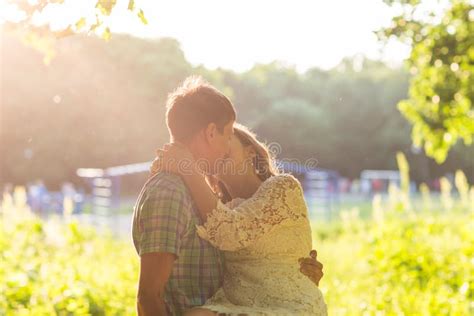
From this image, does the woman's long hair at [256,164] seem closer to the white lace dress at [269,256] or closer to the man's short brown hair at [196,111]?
the white lace dress at [269,256]

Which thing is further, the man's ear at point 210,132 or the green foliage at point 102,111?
the green foliage at point 102,111

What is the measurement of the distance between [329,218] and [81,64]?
51.3ft

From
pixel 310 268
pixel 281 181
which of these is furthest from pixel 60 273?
pixel 281 181

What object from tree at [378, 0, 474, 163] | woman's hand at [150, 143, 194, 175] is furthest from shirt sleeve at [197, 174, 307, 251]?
tree at [378, 0, 474, 163]

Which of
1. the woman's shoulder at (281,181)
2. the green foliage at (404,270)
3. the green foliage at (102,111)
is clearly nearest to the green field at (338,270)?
the green foliage at (404,270)

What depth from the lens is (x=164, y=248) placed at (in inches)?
113

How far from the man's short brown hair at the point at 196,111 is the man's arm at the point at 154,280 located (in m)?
0.54

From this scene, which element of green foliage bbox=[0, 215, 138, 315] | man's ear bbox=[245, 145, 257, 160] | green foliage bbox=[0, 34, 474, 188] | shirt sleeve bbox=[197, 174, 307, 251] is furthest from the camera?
green foliage bbox=[0, 34, 474, 188]

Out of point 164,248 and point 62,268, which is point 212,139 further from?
point 62,268

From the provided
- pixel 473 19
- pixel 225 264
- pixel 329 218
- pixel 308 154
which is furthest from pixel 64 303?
pixel 308 154

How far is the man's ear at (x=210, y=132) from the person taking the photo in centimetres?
311

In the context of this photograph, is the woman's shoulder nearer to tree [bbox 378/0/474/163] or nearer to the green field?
the green field

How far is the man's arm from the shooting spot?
9.32 feet

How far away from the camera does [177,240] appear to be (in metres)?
2.92
